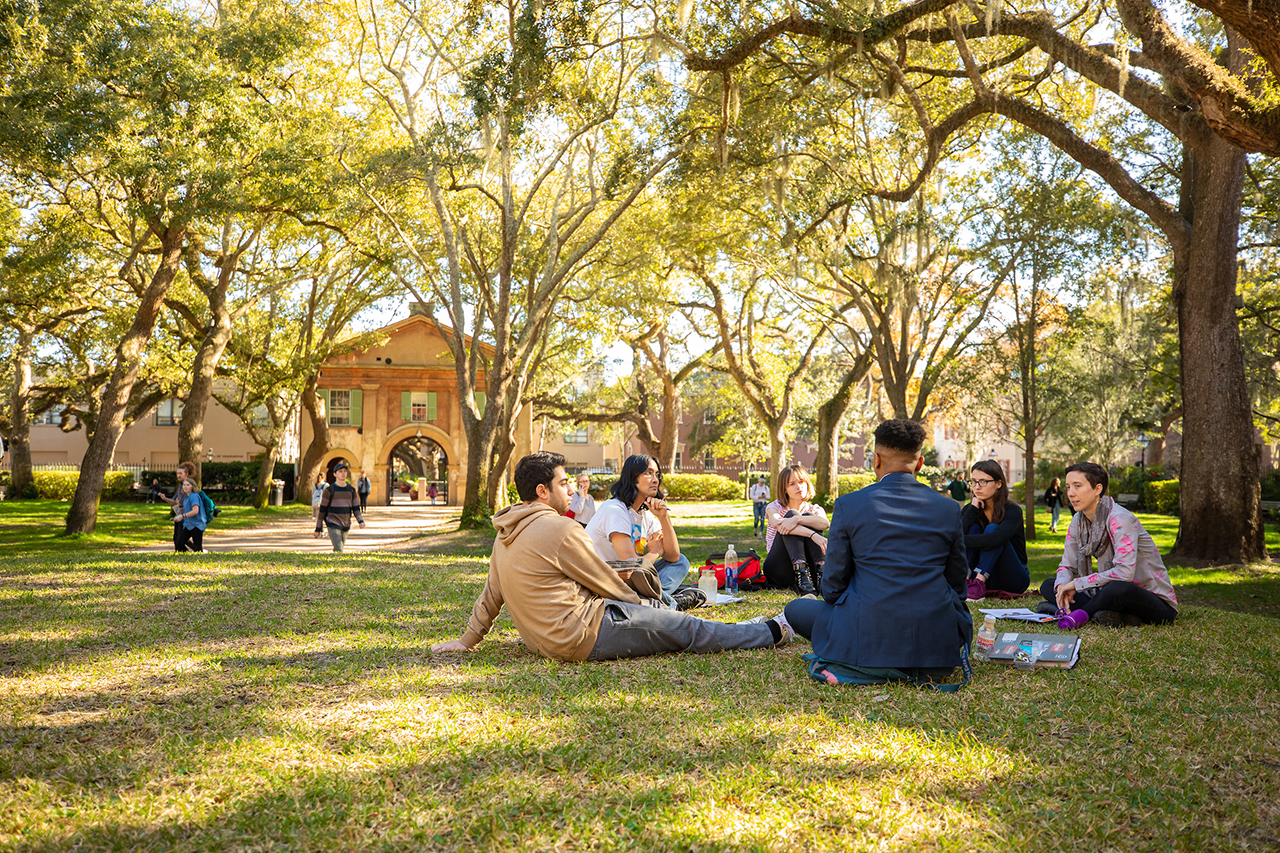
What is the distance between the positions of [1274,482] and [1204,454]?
1970cm

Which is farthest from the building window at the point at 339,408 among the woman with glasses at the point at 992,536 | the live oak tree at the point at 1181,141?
the woman with glasses at the point at 992,536

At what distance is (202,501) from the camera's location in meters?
12.0

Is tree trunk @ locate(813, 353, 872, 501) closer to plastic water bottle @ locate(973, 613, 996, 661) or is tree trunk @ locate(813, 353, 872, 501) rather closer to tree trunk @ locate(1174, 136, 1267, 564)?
tree trunk @ locate(1174, 136, 1267, 564)

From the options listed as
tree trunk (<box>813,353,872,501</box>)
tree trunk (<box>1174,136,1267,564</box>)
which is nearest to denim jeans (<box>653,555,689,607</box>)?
tree trunk (<box>1174,136,1267,564</box>)

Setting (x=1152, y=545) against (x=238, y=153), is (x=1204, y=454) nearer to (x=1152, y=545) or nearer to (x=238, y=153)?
(x=1152, y=545)

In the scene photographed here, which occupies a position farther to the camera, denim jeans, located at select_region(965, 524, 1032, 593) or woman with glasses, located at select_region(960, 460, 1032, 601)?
denim jeans, located at select_region(965, 524, 1032, 593)

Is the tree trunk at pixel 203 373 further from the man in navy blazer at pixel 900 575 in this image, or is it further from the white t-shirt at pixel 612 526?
the man in navy blazer at pixel 900 575

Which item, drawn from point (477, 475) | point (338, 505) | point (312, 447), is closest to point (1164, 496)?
point (477, 475)

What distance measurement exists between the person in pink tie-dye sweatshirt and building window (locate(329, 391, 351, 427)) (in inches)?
1258

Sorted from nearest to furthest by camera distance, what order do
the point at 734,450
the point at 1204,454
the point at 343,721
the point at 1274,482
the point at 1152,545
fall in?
the point at 343,721 → the point at 1152,545 → the point at 1204,454 → the point at 1274,482 → the point at 734,450

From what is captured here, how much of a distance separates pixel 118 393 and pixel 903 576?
16.1m

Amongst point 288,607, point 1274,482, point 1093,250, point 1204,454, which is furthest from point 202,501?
point 1274,482

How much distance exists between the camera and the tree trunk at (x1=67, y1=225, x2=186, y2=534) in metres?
15.9

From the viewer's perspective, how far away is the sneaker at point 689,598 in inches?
276
